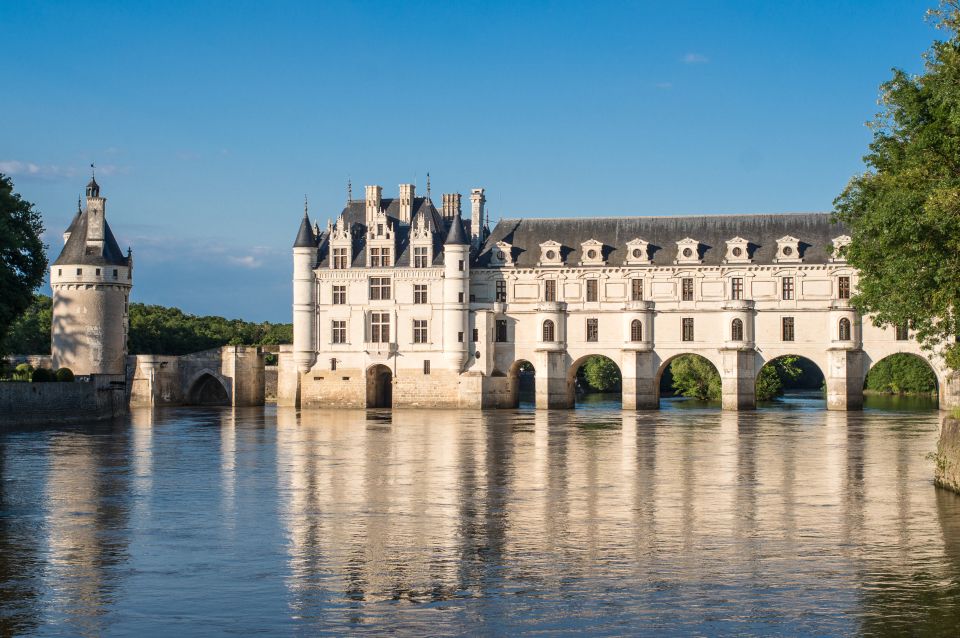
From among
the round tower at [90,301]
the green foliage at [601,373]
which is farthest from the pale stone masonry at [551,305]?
the green foliage at [601,373]

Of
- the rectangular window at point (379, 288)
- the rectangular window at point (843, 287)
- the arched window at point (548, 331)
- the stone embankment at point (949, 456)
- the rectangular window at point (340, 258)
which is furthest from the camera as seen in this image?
the rectangular window at point (340, 258)

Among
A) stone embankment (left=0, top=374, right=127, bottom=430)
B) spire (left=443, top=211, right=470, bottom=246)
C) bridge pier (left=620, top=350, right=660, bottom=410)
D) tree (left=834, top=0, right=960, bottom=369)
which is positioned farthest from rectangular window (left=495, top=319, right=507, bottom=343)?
tree (left=834, top=0, right=960, bottom=369)

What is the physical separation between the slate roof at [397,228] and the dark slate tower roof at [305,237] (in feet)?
2.92

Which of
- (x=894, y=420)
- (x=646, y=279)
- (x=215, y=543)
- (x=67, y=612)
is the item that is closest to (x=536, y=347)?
(x=646, y=279)

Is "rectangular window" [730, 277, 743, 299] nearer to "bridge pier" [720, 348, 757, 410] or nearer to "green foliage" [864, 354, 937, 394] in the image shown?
"bridge pier" [720, 348, 757, 410]

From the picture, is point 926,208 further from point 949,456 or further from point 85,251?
point 85,251

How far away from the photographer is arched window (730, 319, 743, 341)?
69812 mm

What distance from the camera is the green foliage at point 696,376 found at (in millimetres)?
87750

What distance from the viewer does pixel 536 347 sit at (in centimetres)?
7250

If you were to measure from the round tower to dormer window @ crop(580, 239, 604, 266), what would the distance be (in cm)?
3191

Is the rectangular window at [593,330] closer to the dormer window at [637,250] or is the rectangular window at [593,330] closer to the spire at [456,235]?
the dormer window at [637,250]

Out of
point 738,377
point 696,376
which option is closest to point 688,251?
point 738,377

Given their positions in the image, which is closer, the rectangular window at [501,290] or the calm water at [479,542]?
the calm water at [479,542]

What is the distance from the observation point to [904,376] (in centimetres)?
9438
